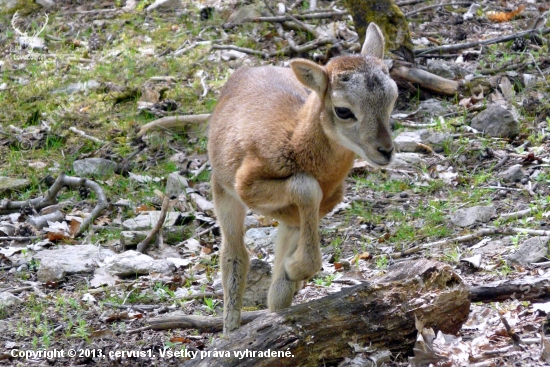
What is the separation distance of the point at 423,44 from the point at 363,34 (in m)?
1.56

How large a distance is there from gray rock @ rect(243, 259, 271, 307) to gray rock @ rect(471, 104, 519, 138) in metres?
3.75

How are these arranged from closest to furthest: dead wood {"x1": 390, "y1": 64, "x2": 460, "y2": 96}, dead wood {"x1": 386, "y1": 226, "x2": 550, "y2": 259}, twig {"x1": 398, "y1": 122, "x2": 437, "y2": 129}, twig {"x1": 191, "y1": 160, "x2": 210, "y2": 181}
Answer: dead wood {"x1": 386, "y1": 226, "x2": 550, "y2": 259}
twig {"x1": 191, "y1": 160, "x2": 210, "y2": 181}
twig {"x1": 398, "y1": 122, "x2": 437, "y2": 129}
dead wood {"x1": 390, "y1": 64, "x2": 460, "y2": 96}

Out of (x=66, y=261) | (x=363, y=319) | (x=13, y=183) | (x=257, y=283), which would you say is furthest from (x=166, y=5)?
(x=363, y=319)

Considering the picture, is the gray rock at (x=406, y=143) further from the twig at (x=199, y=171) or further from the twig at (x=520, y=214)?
the twig at (x=199, y=171)

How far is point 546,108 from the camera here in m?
10.2

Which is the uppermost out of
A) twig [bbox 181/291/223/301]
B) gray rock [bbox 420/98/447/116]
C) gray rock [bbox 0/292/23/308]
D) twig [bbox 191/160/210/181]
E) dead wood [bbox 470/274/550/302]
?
dead wood [bbox 470/274/550/302]

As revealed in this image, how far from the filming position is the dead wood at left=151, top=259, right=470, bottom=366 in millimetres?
5305

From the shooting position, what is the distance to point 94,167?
10.8 m

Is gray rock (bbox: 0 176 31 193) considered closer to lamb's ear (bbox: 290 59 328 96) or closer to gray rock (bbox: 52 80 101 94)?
gray rock (bbox: 52 80 101 94)

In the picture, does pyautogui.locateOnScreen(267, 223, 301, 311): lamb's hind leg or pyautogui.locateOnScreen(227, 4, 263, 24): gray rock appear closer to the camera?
pyautogui.locateOnScreen(267, 223, 301, 311): lamb's hind leg

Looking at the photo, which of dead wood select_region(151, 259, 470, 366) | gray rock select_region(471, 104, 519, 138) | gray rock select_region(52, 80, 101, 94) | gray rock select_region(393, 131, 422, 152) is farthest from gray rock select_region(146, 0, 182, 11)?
dead wood select_region(151, 259, 470, 366)

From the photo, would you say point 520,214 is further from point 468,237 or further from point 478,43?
point 478,43

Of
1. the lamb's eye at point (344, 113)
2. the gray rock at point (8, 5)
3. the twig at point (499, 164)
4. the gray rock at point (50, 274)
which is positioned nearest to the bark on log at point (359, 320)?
the lamb's eye at point (344, 113)

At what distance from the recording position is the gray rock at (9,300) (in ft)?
25.0
